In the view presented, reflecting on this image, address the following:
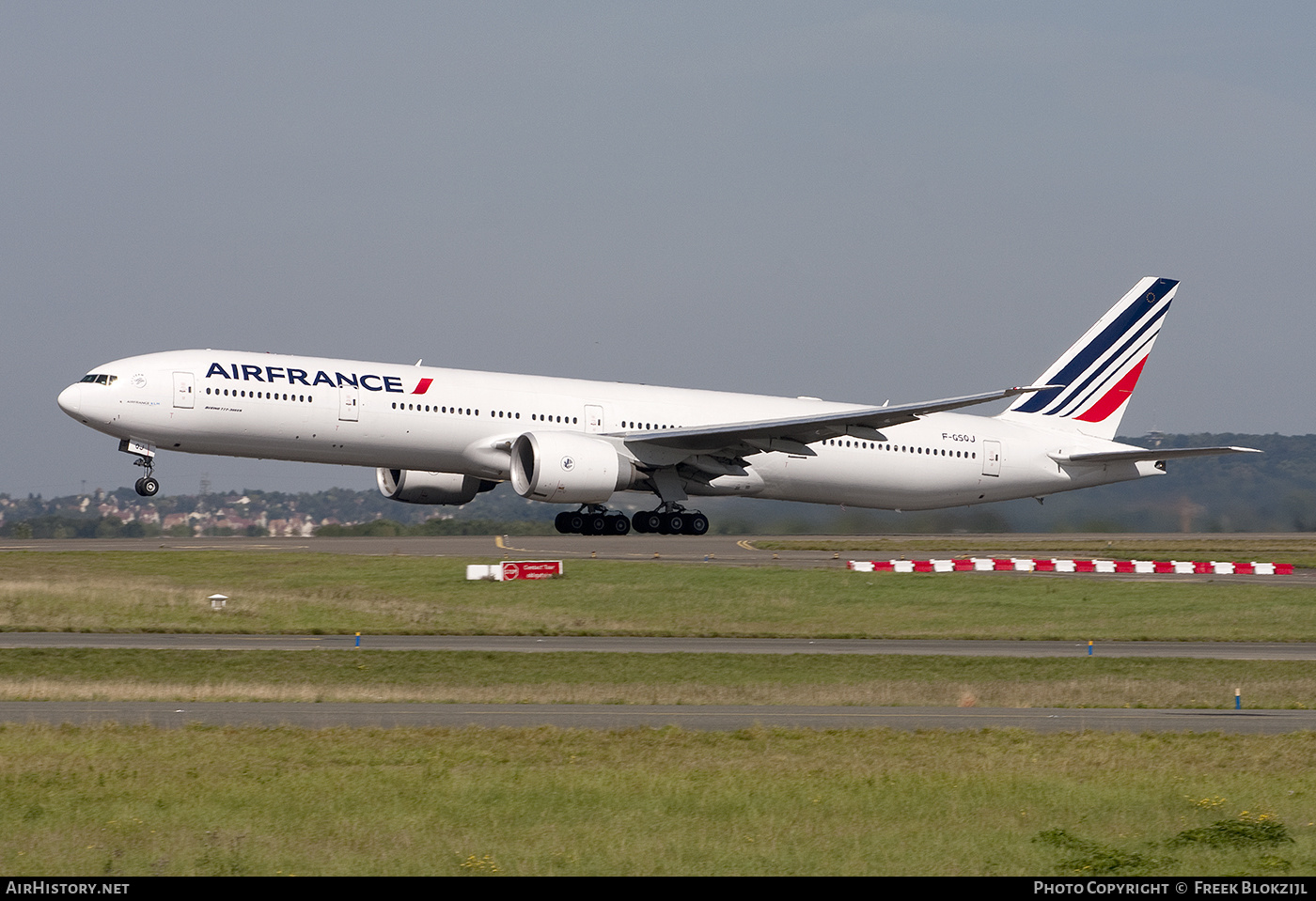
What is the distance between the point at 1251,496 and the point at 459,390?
37.8 m

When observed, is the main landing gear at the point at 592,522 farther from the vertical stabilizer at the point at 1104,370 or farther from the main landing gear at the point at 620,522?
the vertical stabilizer at the point at 1104,370

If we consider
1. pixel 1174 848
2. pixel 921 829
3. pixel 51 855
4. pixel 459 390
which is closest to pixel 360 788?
pixel 51 855

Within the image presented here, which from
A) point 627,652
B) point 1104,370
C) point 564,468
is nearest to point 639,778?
point 627,652

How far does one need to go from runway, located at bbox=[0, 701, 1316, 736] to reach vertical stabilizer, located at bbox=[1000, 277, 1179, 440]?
106 feet

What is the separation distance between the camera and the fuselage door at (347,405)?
1642 inches

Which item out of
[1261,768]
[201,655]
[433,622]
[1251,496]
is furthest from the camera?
[1251,496]

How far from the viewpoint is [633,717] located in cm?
2056

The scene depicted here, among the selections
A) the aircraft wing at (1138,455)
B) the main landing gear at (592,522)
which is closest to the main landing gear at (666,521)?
the main landing gear at (592,522)

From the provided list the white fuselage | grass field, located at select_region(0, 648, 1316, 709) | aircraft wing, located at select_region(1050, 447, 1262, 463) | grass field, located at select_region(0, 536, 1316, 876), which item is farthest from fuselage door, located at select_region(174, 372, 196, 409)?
aircraft wing, located at select_region(1050, 447, 1262, 463)

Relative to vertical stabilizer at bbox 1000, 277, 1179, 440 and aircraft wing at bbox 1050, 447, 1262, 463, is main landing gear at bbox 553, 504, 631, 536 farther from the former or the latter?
aircraft wing at bbox 1050, 447, 1262, 463

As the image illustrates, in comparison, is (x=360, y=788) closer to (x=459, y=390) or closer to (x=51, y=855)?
(x=51, y=855)

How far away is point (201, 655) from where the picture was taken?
2723cm

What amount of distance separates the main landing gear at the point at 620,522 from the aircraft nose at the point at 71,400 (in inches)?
595

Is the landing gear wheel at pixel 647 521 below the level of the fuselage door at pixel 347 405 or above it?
below
